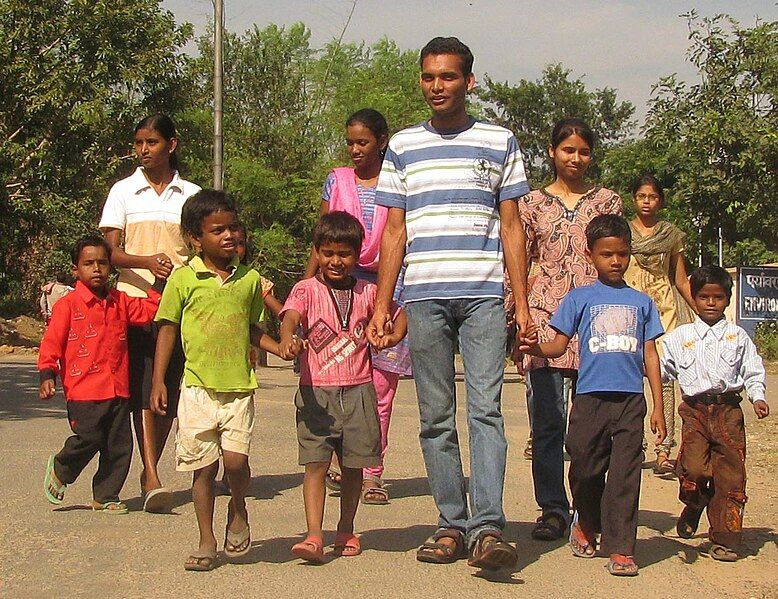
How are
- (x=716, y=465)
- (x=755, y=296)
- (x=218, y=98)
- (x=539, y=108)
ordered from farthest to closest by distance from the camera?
(x=539, y=108) < (x=755, y=296) < (x=218, y=98) < (x=716, y=465)

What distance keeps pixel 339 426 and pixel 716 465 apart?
1930 mm

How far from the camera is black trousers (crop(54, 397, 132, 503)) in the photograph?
7035mm

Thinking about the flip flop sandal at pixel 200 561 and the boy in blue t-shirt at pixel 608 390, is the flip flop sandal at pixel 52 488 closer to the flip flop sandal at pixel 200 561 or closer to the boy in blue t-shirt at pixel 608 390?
the flip flop sandal at pixel 200 561

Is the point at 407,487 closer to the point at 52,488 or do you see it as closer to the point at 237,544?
the point at 52,488

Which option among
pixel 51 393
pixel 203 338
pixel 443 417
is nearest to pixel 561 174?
pixel 443 417

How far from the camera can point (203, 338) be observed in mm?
5852

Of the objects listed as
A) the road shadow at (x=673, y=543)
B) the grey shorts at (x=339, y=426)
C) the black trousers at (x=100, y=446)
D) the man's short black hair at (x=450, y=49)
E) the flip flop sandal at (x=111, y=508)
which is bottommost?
the road shadow at (x=673, y=543)

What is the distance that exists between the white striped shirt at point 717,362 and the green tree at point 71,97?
1407 centimetres

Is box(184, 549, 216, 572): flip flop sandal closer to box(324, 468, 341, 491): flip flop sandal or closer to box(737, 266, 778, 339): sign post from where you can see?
box(324, 468, 341, 491): flip flop sandal

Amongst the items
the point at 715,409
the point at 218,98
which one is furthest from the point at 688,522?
the point at 218,98

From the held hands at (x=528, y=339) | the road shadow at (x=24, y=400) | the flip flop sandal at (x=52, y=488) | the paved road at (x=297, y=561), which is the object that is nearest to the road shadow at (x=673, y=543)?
the paved road at (x=297, y=561)

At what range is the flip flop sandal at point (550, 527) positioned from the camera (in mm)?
6504

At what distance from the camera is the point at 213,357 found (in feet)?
19.1

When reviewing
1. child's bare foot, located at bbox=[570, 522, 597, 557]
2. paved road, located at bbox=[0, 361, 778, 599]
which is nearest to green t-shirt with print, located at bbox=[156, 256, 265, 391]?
paved road, located at bbox=[0, 361, 778, 599]
